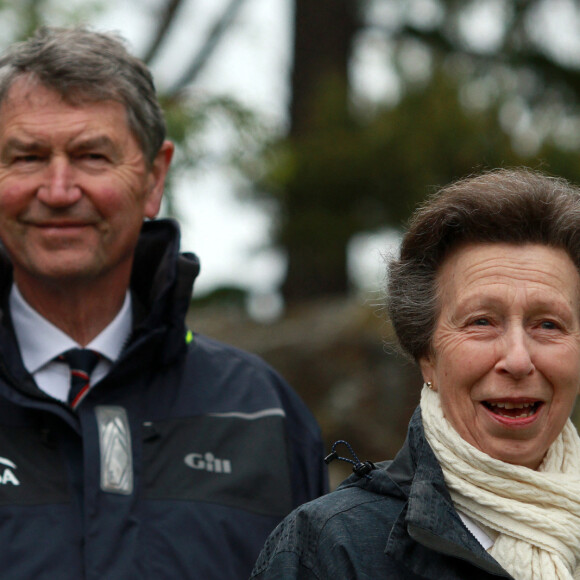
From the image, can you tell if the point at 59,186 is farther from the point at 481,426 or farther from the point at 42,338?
the point at 481,426

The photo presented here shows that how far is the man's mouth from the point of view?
102 inches

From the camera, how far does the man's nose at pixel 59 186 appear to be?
125 inches

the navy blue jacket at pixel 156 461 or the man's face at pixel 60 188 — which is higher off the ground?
the man's face at pixel 60 188

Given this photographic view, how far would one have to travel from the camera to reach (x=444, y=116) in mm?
6715

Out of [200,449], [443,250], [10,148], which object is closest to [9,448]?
[200,449]

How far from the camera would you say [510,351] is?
8.35 feet

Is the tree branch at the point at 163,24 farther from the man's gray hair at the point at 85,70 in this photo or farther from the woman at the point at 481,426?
the woman at the point at 481,426

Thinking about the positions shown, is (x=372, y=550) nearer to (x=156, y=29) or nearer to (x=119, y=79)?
(x=119, y=79)

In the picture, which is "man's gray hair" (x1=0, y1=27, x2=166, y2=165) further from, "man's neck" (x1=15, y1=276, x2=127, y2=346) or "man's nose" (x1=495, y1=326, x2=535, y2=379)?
"man's nose" (x1=495, y1=326, x2=535, y2=379)

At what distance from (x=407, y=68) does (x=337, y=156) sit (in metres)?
0.79

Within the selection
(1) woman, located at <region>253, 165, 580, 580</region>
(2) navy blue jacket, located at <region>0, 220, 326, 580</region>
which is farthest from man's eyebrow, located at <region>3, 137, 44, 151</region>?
(1) woman, located at <region>253, 165, 580, 580</region>

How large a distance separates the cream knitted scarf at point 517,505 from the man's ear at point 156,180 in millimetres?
1319

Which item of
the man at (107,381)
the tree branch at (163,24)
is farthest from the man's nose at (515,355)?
A: the tree branch at (163,24)

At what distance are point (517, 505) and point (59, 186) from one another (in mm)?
1542
